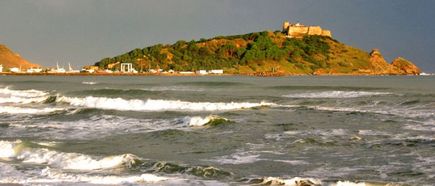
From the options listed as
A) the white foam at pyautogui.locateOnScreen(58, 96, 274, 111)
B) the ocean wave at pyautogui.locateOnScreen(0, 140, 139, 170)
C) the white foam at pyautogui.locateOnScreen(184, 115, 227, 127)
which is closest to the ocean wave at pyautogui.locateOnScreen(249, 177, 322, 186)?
the ocean wave at pyautogui.locateOnScreen(0, 140, 139, 170)

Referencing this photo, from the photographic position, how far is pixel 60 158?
17.6 meters

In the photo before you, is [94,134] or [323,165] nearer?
[323,165]

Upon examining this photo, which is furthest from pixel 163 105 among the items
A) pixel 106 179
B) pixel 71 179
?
pixel 106 179

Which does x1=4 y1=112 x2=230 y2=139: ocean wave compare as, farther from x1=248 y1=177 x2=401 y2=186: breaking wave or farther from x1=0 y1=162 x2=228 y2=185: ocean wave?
x1=248 y1=177 x2=401 y2=186: breaking wave

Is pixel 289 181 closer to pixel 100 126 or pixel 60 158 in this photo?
pixel 60 158

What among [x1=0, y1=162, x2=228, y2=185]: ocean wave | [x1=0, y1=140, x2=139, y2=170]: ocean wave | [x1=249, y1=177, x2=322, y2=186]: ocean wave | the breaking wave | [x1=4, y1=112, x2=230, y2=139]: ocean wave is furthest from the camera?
[x1=4, y1=112, x2=230, y2=139]: ocean wave

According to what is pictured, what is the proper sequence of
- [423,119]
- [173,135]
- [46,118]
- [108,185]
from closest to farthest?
[108,185] → [173,135] → [423,119] → [46,118]

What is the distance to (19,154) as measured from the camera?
18.9m

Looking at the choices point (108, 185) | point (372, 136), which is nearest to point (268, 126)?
point (372, 136)

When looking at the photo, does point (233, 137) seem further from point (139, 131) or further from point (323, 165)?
point (323, 165)

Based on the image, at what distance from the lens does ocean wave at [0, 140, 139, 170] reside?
54.4 ft

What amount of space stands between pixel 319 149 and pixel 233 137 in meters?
A: 4.61

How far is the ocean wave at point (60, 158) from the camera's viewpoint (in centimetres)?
1659

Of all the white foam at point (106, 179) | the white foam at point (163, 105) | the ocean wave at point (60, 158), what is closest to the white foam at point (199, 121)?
the ocean wave at point (60, 158)
